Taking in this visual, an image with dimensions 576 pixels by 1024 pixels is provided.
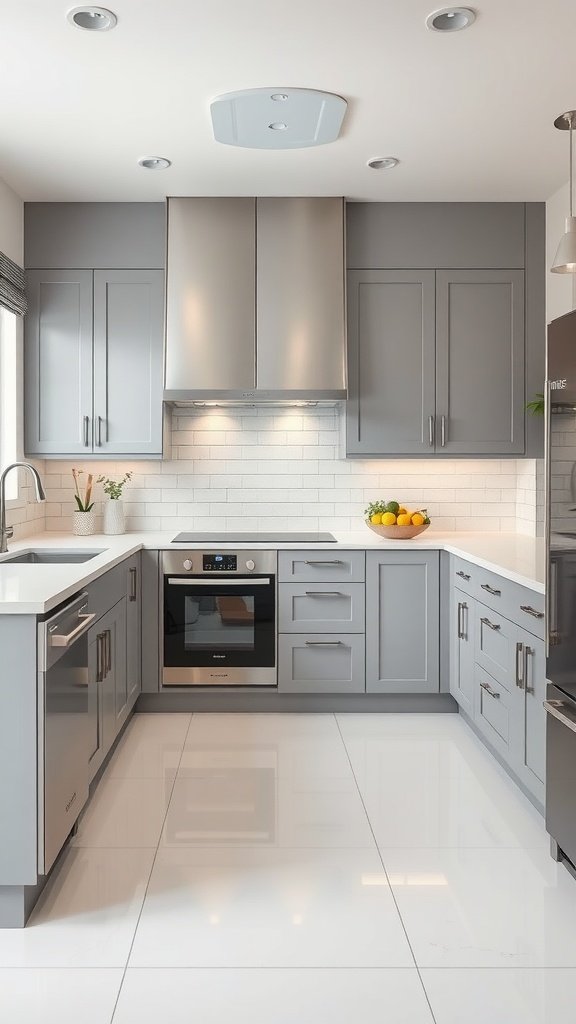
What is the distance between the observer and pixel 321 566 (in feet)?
14.1

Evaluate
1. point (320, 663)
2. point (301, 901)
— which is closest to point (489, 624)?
point (320, 663)

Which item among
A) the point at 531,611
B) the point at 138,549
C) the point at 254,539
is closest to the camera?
the point at 531,611

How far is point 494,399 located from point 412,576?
1048 millimetres

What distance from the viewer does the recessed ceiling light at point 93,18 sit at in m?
2.54

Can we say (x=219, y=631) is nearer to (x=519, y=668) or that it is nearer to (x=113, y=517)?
(x=113, y=517)

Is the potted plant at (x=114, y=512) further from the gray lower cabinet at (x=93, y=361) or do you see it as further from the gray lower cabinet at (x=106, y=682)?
the gray lower cabinet at (x=106, y=682)

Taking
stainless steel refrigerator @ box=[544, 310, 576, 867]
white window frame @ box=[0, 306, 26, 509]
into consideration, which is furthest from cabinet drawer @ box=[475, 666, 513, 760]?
white window frame @ box=[0, 306, 26, 509]

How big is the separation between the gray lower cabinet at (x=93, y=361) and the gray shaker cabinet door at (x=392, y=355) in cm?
103

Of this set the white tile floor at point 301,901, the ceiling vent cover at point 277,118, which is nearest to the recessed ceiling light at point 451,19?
the ceiling vent cover at point 277,118

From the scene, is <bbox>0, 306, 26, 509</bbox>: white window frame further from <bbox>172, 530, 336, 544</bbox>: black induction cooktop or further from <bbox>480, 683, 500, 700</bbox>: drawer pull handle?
<bbox>480, 683, 500, 700</bbox>: drawer pull handle

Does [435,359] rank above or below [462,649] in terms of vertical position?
above

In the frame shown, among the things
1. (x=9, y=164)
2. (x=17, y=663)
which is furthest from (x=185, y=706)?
(x=9, y=164)

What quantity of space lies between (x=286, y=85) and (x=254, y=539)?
7.12 ft

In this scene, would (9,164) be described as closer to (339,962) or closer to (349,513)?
(349,513)
